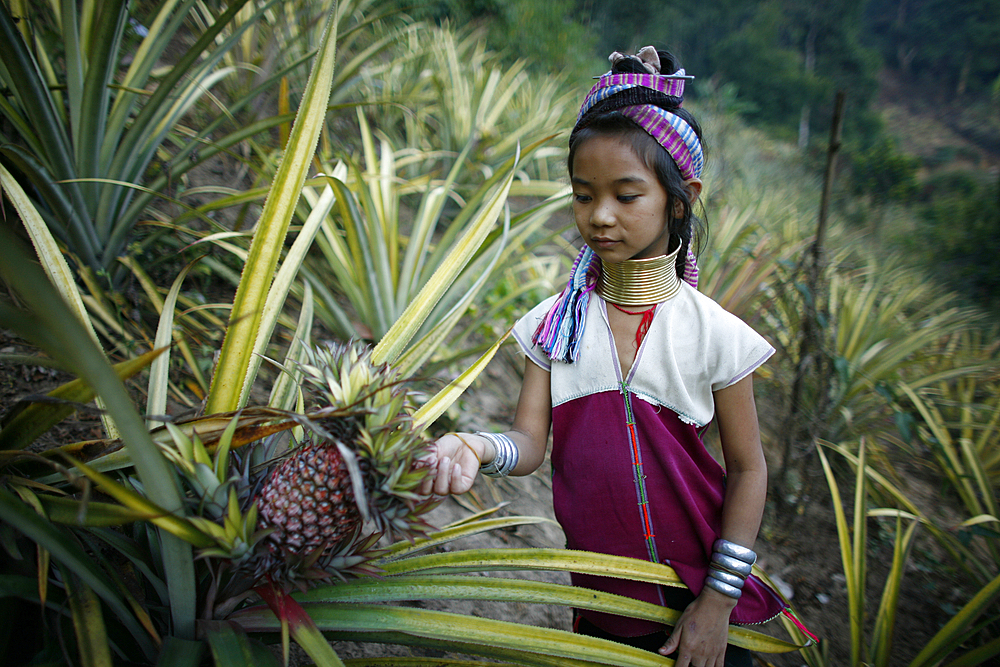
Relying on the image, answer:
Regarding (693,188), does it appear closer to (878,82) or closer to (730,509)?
(730,509)

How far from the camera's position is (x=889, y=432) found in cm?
242

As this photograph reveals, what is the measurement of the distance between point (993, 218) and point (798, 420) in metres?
15.9

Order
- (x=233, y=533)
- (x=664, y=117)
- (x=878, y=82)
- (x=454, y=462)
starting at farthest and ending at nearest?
(x=878, y=82)
(x=664, y=117)
(x=454, y=462)
(x=233, y=533)

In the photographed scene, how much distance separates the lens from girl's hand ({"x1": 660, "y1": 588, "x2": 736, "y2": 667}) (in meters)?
0.81

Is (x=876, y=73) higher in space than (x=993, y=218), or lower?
higher

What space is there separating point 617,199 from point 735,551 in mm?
660

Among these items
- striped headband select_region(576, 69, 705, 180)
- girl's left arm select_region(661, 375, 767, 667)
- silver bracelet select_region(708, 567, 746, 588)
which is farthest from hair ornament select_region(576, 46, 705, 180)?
silver bracelet select_region(708, 567, 746, 588)

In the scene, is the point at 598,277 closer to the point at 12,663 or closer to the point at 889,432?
the point at 12,663

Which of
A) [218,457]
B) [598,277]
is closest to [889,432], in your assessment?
[598,277]

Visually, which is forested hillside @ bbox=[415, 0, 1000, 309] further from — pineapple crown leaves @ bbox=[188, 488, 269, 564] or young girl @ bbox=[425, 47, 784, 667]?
pineapple crown leaves @ bbox=[188, 488, 269, 564]

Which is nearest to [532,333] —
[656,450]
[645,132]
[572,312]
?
[572,312]

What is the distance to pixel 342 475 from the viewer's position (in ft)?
1.77

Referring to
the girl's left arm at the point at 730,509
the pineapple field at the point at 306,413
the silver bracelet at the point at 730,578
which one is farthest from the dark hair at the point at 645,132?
the silver bracelet at the point at 730,578

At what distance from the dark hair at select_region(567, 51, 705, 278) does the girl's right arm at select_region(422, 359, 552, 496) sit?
0.42 meters
